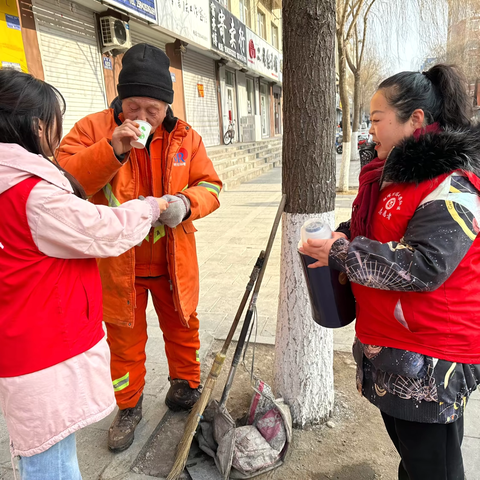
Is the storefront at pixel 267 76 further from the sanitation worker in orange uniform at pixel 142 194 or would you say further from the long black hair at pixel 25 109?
the long black hair at pixel 25 109

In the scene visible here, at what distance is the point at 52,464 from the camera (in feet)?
4.72

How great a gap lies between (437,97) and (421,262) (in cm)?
58

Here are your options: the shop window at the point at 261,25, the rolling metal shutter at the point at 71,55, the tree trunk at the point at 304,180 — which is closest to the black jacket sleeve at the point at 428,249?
the tree trunk at the point at 304,180

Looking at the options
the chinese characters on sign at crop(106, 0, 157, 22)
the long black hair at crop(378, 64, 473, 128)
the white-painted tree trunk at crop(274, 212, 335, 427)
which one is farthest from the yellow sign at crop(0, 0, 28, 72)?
the long black hair at crop(378, 64, 473, 128)

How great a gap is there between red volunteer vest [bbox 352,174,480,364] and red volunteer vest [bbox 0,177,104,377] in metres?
1.07

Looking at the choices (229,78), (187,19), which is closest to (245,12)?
(229,78)

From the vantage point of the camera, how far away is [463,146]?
4.00 ft

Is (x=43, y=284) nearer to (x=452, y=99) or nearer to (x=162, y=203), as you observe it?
(x=162, y=203)

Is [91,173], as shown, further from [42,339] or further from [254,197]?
[254,197]

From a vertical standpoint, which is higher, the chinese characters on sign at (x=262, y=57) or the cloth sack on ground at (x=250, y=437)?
the chinese characters on sign at (x=262, y=57)

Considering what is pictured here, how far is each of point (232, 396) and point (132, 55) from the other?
6.96 ft

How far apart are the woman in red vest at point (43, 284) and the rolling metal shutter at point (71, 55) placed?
Result: 283 inches

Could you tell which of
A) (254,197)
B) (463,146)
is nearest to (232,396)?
(463,146)

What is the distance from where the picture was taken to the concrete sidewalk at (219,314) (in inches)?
86.7
